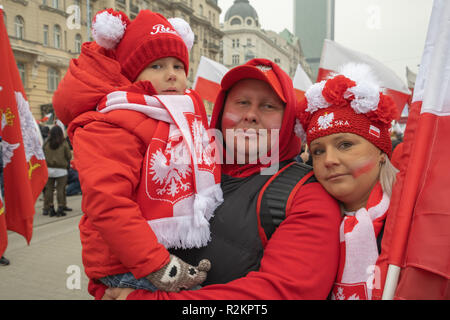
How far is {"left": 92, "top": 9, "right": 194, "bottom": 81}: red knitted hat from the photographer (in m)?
1.76

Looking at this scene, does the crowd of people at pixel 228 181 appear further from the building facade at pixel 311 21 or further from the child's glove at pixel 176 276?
the building facade at pixel 311 21

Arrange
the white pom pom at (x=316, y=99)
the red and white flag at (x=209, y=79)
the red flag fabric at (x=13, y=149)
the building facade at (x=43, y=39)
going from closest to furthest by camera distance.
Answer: the white pom pom at (x=316, y=99), the red flag fabric at (x=13, y=149), the red and white flag at (x=209, y=79), the building facade at (x=43, y=39)

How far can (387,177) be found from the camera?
4.62 ft

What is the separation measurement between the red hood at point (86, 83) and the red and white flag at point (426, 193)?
131 cm

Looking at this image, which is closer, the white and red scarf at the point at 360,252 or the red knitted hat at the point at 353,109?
the white and red scarf at the point at 360,252

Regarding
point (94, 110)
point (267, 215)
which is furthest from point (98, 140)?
point (267, 215)

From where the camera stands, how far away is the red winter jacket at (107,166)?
1296 mm

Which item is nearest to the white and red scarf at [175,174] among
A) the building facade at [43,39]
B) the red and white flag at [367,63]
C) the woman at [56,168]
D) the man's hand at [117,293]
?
the man's hand at [117,293]

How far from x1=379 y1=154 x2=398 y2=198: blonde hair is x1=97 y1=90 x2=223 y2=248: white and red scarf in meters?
0.69

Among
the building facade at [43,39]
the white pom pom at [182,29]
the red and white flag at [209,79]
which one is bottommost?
the white pom pom at [182,29]

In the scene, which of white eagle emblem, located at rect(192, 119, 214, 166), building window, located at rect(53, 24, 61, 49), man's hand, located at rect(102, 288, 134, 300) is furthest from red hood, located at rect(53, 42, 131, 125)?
building window, located at rect(53, 24, 61, 49)

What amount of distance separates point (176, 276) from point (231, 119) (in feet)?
2.49

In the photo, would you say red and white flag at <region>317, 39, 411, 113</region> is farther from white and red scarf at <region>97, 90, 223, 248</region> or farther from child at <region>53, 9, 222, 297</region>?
white and red scarf at <region>97, 90, 223, 248</region>
